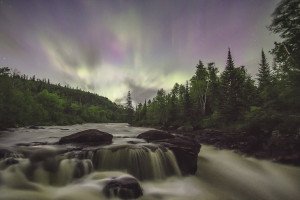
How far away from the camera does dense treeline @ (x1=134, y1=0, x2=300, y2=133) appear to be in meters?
21.3

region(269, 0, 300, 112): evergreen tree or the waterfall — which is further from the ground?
region(269, 0, 300, 112): evergreen tree

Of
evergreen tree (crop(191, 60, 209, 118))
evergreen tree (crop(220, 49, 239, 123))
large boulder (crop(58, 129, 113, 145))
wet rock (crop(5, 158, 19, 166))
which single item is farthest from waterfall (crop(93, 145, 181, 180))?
evergreen tree (crop(191, 60, 209, 118))

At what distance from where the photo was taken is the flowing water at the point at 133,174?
1275 cm

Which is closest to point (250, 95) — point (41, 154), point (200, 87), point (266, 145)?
point (200, 87)

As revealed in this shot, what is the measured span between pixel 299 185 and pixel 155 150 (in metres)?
9.52

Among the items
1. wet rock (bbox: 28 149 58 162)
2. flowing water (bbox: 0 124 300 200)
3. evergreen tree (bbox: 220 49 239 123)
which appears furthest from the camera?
evergreen tree (bbox: 220 49 239 123)

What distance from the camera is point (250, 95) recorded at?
4500 centimetres

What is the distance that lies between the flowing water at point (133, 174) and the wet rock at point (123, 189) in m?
0.42

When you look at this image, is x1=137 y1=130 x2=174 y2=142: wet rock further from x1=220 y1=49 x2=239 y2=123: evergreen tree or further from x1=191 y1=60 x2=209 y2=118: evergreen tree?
x1=191 y1=60 x2=209 y2=118: evergreen tree

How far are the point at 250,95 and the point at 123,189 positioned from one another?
39158mm

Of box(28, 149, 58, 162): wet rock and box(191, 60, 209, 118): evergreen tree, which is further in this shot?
box(191, 60, 209, 118): evergreen tree

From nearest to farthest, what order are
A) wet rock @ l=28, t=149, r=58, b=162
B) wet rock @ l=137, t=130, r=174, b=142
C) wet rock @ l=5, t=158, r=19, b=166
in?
1. wet rock @ l=5, t=158, r=19, b=166
2. wet rock @ l=28, t=149, r=58, b=162
3. wet rock @ l=137, t=130, r=174, b=142

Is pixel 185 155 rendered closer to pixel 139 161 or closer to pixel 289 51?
pixel 139 161

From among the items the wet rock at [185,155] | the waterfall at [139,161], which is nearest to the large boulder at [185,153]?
the wet rock at [185,155]
